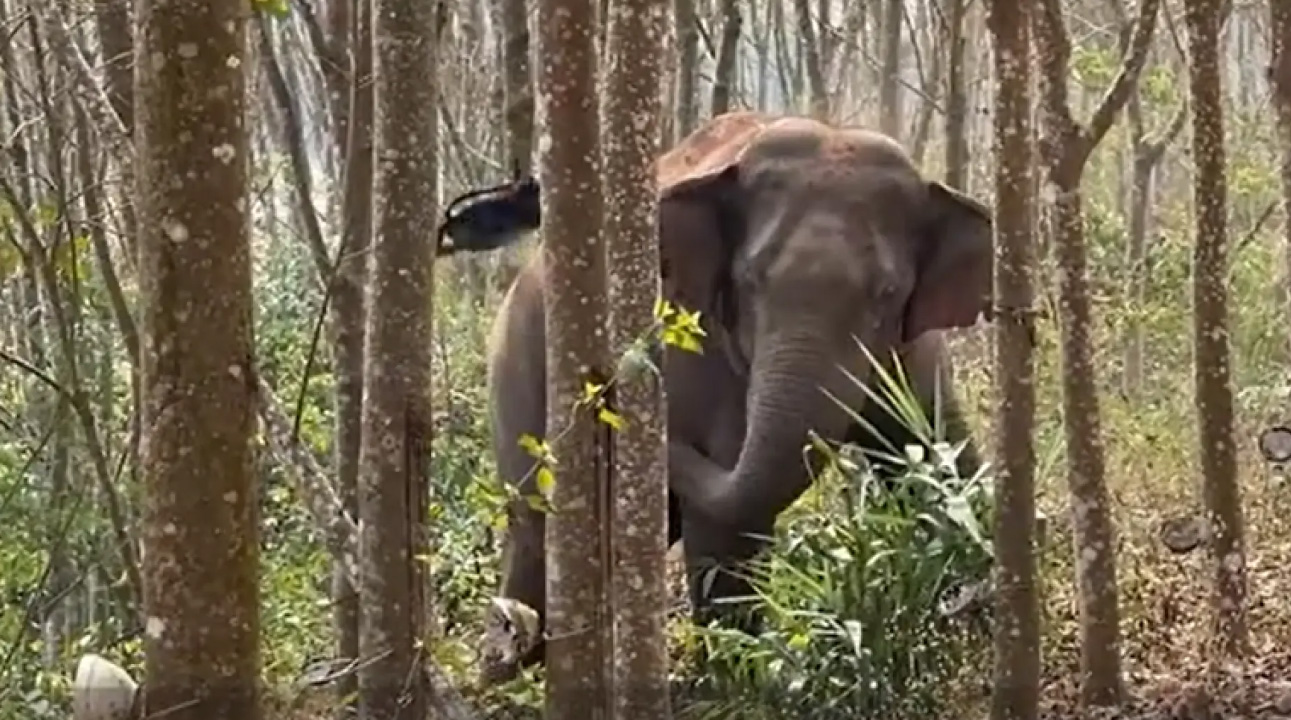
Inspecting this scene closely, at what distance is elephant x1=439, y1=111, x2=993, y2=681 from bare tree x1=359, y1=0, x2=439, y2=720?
2.45 m

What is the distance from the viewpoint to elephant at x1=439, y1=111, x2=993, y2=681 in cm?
816

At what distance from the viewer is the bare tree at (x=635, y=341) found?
5.41 m

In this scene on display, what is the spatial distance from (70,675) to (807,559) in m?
2.36

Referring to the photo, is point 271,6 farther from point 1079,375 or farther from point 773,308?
point 773,308

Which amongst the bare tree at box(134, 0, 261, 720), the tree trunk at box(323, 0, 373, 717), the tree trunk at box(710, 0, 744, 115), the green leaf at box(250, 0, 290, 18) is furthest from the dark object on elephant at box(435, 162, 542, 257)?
the tree trunk at box(710, 0, 744, 115)

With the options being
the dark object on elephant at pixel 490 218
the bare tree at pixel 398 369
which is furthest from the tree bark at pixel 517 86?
the bare tree at pixel 398 369

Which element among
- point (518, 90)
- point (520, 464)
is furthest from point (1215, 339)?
point (518, 90)

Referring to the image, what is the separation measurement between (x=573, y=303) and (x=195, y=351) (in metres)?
1.96

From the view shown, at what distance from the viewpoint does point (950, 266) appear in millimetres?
8633

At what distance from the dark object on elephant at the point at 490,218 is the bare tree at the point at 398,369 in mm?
2545

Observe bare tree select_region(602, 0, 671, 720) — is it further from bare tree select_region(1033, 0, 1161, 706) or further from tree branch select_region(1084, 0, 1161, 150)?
tree branch select_region(1084, 0, 1161, 150)

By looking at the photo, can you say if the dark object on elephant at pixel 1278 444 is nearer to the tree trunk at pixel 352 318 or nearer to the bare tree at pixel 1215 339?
the bare tree at pixel 1215 339

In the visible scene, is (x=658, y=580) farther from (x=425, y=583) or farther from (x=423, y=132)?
(x=423, y=132)

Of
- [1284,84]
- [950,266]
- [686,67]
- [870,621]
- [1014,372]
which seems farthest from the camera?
[686,67]
